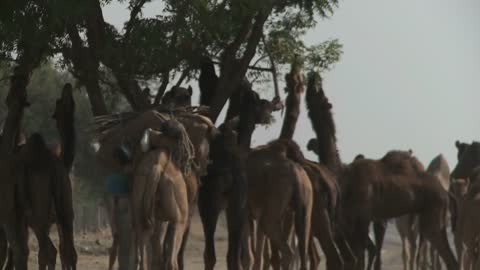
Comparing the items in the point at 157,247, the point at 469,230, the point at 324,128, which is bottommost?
the point at 157,247

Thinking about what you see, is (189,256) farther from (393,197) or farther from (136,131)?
(136,131)

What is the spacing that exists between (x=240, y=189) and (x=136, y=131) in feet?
6.70

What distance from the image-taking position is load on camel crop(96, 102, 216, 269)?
13352mm

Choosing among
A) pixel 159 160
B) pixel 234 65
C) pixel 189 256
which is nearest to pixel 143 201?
pixel 159 160

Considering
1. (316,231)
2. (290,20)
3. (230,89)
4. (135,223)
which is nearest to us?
(135,223)

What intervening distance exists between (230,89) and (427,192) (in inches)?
137

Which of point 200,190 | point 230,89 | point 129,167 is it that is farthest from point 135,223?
point 230,89

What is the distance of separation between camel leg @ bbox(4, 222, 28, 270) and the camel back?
1894 millimetres

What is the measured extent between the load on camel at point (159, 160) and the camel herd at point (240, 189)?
1 centimetres

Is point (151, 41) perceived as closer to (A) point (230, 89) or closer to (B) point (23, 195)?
(A) point (230, 89)

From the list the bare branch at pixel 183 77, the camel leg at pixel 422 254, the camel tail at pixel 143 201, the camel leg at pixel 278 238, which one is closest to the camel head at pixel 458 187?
the camel leg at pixel 422 254

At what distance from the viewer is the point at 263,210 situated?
672 inches

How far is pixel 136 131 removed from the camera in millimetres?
14727

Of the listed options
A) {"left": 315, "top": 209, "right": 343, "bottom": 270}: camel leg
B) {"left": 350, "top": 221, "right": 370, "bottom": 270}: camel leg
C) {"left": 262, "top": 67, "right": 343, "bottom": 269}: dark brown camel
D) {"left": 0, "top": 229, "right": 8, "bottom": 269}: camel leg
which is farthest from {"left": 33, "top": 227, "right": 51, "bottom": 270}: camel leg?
{"left": 350, "top": 221, "right": 370, "bottom": 270}: camel leg
